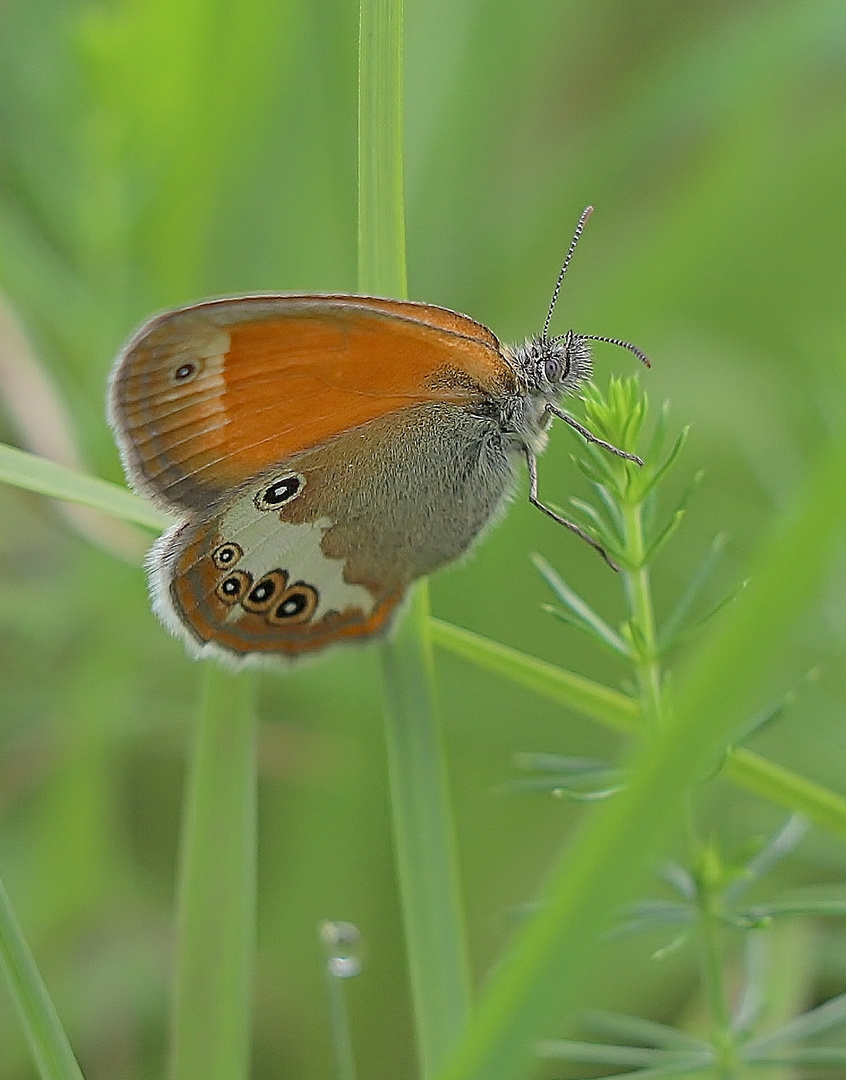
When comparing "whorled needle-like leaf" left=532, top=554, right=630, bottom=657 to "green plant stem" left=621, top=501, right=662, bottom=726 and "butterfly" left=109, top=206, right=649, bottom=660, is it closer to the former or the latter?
"green plant stem" left=621, top=501, right=662, bottom=726

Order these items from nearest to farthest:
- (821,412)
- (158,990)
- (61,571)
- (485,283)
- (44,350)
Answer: (821,412) < (158,990) < (61,571) < (44,350) < (485,283)

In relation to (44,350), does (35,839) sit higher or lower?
lower

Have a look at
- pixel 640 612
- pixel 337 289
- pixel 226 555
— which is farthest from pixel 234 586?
pixel 337 289

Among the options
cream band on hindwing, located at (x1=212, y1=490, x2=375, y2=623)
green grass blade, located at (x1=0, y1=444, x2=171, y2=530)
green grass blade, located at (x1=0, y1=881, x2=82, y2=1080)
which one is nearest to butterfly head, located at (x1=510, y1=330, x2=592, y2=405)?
cream band on hindwing, located at (x1=212, y1=490, x2=375, y2=623)

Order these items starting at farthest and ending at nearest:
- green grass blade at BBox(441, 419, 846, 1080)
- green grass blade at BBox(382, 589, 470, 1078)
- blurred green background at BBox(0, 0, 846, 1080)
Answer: blurred green background at BBox(0, 0, 846, 1080), green grass blade at BBox(382, 589, 470, 1078), green grass blade at BBox(441, 419, 846, 1080)

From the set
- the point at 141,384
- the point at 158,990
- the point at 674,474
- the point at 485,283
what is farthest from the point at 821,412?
the point at 158,990

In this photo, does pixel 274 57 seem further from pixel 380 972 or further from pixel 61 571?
pixel 380 972
